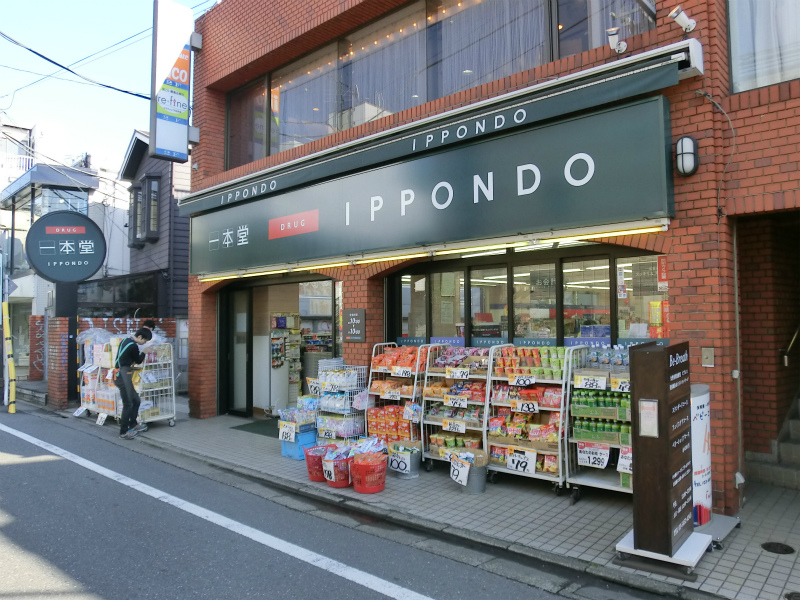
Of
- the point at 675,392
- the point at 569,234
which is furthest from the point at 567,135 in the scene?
the point at 675,392

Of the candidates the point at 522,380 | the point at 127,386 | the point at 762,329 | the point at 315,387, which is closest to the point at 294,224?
the point at 315,387

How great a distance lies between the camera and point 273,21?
431 inches

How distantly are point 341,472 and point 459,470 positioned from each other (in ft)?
4.84

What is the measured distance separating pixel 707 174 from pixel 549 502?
3.95 m

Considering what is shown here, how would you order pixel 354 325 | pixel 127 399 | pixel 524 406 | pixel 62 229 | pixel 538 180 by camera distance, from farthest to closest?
pixel 62 229 < pixel 127 399 < pixel 354 325 < pixel 538 180 < pixel 524 406

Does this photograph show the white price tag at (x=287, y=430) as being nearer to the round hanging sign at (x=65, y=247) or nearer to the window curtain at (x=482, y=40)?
the window curtain at (x=482, y=40)

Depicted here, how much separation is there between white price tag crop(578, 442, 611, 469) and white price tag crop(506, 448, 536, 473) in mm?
539

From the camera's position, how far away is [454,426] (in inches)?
284

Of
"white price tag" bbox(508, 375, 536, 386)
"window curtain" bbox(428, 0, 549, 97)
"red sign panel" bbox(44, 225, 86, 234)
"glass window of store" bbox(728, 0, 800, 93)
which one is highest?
"window curtain" bbox(428, 0, 549, 97)

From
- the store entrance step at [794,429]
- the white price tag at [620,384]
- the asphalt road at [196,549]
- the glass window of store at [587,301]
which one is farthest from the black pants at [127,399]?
the store entrance step at [794,429]

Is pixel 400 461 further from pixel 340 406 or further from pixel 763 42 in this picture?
pixel 763 42

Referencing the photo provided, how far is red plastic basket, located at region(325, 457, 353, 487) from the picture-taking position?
274 inches

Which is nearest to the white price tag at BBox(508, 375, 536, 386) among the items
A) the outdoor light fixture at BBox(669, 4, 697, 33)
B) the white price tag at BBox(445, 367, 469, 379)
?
the white price tag at BBox(445, 367, 469, 379)

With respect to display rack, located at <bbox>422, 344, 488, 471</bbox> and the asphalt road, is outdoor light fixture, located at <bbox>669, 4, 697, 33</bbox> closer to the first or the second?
display rack, located at <bbox>422, 344, 488, 471</bbox>
